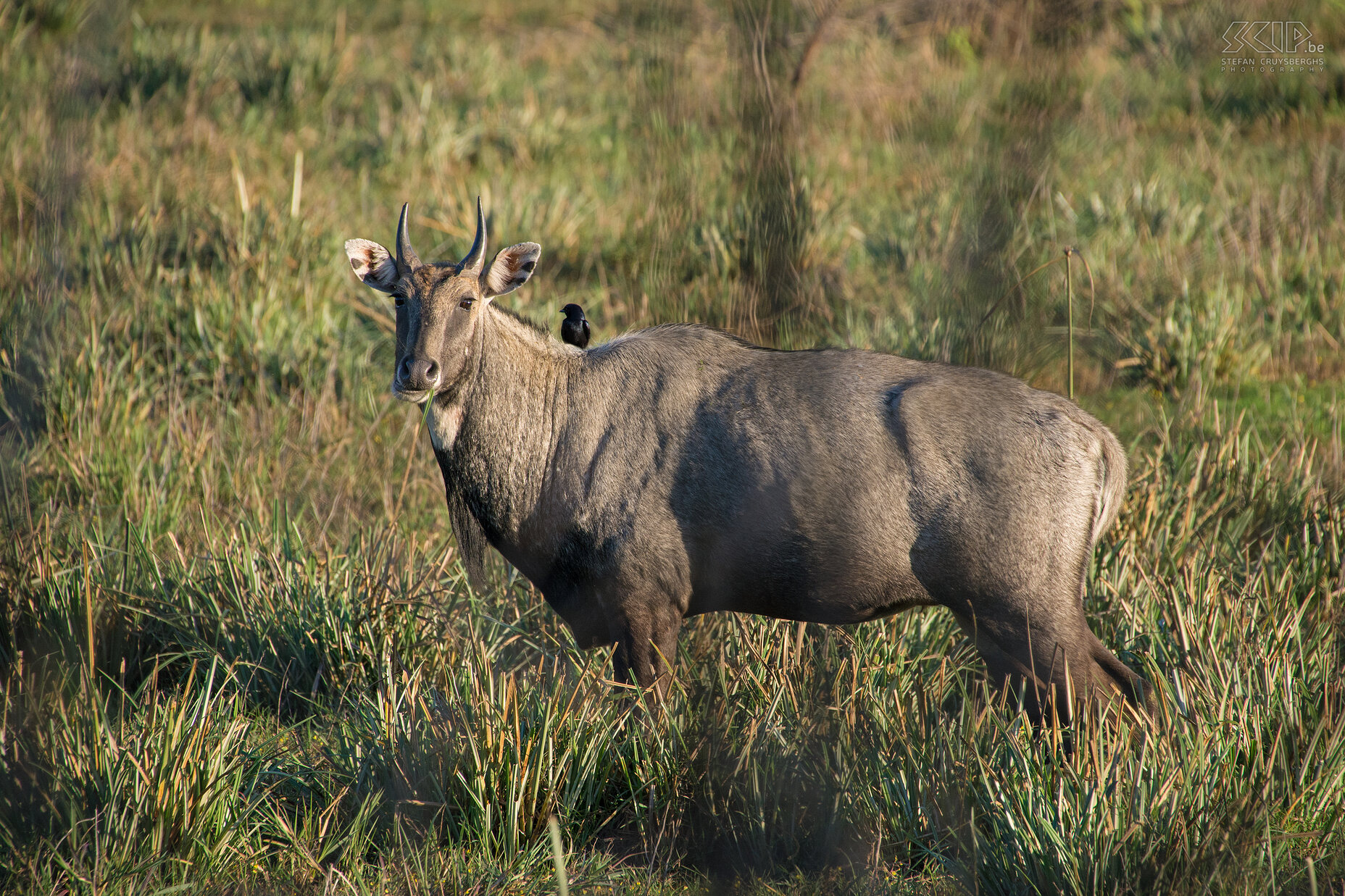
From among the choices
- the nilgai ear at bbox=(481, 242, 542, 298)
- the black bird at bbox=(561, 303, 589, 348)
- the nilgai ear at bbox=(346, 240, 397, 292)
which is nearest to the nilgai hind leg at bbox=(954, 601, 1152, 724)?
the black bird at bbox=(561, 303, 589, 348)

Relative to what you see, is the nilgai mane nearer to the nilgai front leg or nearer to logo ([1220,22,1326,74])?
the nilgai front leg

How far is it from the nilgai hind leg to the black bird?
1940 millimetres

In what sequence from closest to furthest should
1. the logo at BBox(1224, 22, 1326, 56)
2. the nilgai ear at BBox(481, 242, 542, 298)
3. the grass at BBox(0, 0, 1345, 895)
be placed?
the grass at BBox(0, 0, 1345, 895), the logo at BBox(1224, 22, 1326, 56), the nilgai ear at BBox(481, 242, 542, 298)

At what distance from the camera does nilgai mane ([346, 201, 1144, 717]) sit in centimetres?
404

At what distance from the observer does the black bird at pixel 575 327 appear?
464 cm

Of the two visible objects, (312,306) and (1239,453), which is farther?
(312,306)

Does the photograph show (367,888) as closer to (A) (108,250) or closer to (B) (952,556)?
(B) (952,556)

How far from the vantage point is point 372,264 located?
4738mm

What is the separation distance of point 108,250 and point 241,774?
6.60 m

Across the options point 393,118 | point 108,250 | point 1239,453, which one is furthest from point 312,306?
point 1239,453

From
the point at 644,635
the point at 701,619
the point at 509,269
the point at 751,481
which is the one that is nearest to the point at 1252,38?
the point at 751,481

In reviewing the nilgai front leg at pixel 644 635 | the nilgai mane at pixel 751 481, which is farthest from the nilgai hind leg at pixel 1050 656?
the nilgai front leg at pixel 644 635

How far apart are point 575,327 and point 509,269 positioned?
0.38 metres

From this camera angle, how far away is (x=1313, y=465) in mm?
6477
